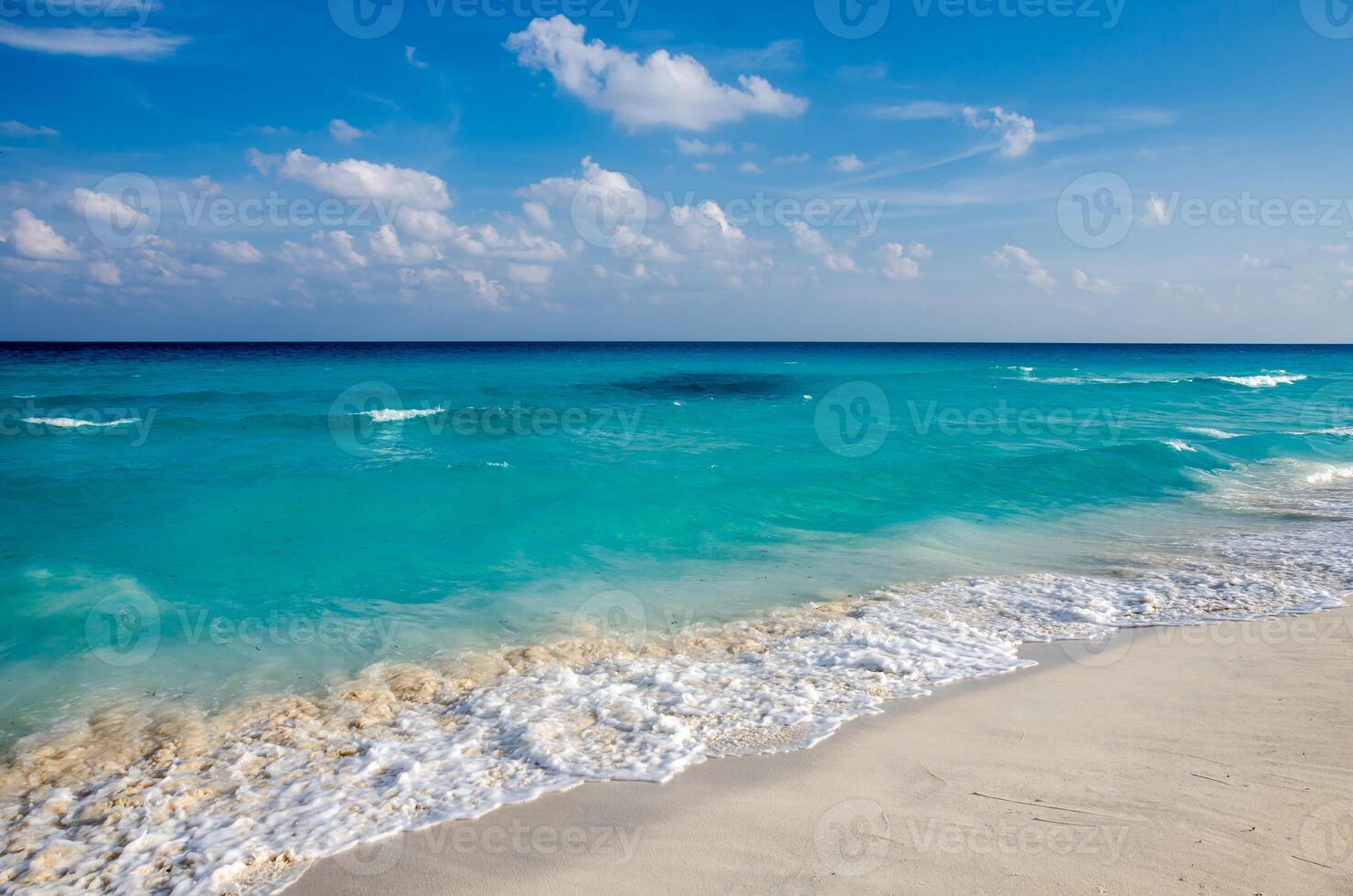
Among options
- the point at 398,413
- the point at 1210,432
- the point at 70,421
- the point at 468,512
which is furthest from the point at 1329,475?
the point at 70,421

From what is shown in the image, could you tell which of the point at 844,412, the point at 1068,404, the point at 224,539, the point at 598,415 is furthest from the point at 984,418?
the point at 224,539

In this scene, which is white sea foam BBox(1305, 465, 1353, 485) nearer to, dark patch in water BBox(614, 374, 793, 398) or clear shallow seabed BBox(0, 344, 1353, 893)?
clear shallow seabed BBox(0, 344, 1353, 893)

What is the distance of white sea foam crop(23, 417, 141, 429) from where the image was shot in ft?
71.3

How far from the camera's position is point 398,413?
26.9m

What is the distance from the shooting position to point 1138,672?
632cm

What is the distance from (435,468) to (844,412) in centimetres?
1804

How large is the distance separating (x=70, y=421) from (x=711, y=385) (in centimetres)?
2856

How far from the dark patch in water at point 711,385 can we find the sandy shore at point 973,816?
30918 millimetres

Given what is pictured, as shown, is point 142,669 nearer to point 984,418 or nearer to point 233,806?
point 233,806

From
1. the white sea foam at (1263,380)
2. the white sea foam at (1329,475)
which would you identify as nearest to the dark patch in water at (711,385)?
the white sea foam at (1329,475)

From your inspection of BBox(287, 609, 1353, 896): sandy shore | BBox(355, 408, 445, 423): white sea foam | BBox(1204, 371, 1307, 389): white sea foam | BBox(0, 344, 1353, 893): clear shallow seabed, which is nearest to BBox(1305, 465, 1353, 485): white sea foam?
BBox(0, 344, 1353, 893): clear shallow seabed

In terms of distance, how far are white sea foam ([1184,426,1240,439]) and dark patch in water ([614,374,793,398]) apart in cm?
1766

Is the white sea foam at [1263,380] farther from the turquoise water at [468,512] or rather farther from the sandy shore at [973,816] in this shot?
the sandy shore at [973,816]

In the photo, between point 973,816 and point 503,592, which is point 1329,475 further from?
point 503,592
